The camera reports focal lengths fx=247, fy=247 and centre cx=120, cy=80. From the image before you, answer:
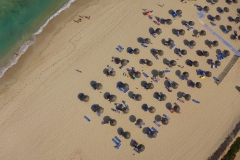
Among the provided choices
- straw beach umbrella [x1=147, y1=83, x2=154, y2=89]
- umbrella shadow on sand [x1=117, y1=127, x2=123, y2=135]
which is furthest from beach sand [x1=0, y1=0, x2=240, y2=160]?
straw beach umbrella [x1=147, y1=83, x2=154, y2=89]

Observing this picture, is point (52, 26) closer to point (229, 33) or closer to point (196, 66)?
point (196, 66)

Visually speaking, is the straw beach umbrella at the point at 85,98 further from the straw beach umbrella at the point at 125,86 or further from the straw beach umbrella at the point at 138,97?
the straw beach umbrella at the point at 138,97

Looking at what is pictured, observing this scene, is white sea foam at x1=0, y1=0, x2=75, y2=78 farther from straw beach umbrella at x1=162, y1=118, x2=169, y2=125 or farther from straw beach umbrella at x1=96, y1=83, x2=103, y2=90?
straw beach umbrella at x1=162, y1=118, x2=169, y2=125

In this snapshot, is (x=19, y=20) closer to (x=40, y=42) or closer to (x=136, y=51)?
(x=40, y=42)

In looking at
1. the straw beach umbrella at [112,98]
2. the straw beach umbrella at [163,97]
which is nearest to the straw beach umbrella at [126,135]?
the straw beach umbrella at [112,98]

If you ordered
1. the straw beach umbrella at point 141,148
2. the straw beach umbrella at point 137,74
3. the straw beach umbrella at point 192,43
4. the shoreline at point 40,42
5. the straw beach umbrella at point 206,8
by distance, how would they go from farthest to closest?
the straw beach umbrella at point 206,8, the straw beach umbrella at point 192,43, the straw beach umbrella at point 137,74, the shoreline at point 40,42, the straw beach umbrella at point 141,148

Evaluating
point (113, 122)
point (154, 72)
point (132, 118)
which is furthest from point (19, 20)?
point (132, 118)
